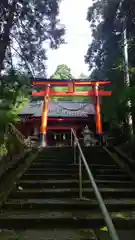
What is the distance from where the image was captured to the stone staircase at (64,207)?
325 cm

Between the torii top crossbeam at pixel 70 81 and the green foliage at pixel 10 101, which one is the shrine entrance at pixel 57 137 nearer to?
the torii top crossbeam at pixel 70 81

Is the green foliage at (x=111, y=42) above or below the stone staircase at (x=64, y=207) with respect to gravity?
above

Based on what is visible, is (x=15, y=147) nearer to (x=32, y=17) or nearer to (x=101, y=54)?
(x=32, y=17)

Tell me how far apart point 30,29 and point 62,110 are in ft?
24.3

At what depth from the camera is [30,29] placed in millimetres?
12180

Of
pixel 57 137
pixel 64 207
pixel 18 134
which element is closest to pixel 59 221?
pixel 64 207

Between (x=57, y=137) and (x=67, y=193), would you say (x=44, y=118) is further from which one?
(x=67, y=193)

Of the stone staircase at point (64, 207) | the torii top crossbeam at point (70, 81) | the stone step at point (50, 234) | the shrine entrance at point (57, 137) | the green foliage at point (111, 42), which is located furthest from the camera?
the shrine entrance at point (57, 137)

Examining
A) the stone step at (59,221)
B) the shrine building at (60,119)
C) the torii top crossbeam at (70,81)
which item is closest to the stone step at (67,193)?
the stone step at (59,221)

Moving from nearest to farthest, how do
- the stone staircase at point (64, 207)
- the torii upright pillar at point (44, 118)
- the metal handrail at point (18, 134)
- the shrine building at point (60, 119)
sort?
the stone staircase at point (64, 207) < the metal handrail at point (18, 134) < the torii upright pillar at point (44, 118) < the shrine building at point (60, 119)

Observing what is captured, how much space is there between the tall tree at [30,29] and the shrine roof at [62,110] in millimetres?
4622

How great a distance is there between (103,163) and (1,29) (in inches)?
286

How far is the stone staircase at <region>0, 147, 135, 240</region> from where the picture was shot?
3246 millimetres

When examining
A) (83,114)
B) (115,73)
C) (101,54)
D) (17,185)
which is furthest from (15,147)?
(101,54)
